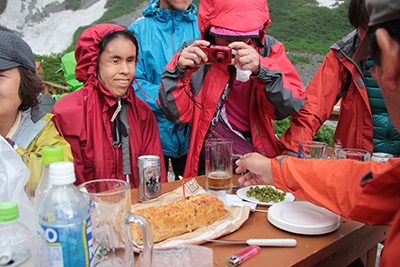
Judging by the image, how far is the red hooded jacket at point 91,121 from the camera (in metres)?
1.98

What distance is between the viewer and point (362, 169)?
112 cm

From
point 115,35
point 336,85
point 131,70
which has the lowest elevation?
point 336,85

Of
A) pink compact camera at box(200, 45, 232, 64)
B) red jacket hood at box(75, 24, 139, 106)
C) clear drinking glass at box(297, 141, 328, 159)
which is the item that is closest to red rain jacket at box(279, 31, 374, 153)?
clear drinking glass at box(297, 141, 328, 159)

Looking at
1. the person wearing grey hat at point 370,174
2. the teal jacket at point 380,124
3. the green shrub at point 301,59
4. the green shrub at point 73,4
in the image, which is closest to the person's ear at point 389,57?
the person wearing grey hat at point 370,174

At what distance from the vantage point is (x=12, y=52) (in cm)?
150

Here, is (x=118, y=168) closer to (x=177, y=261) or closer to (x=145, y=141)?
(x=145, y=141)

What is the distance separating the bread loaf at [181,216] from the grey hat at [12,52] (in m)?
1.10

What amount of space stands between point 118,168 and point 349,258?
5.28 ft

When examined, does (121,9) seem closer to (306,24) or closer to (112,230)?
(306,24)

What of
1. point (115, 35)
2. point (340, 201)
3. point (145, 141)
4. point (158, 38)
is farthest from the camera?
point (158, 38)

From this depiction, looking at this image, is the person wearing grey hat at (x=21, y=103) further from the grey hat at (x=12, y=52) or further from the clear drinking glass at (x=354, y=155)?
the clear drinking glass at (x=354, y=155)

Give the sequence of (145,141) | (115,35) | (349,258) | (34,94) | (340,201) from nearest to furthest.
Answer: (340,201), (349,258), (34,94), (115,35), (145,141)

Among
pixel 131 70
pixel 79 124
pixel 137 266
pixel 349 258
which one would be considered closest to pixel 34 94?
pixel 79 124

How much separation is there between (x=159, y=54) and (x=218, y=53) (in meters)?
1.04
